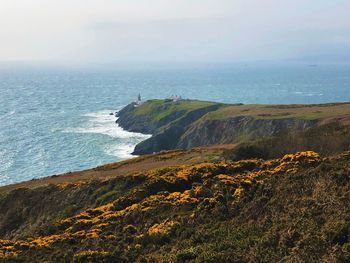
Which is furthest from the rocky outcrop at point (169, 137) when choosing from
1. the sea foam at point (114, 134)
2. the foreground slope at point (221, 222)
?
the foreground slope at point (221, 222)

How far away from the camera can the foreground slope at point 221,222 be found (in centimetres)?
1897

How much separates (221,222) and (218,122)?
111 meters

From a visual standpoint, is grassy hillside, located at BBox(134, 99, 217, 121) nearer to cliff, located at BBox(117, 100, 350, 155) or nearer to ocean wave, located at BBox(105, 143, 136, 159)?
cliff, located at BBox(117, 100, 350, 155)

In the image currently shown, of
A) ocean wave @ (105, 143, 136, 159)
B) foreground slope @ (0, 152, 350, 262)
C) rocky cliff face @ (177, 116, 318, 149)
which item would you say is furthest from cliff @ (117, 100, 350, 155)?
foreground slope @ (0, 152, 350, 262)

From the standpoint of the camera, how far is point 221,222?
24.4m

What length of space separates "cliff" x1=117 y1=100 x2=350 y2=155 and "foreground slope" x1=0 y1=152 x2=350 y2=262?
179ft

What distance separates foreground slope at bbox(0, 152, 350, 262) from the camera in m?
19.0

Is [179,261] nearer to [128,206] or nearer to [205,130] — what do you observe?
[128,206]

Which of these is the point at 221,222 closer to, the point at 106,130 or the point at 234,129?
the point at 234,129

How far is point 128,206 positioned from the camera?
33.2m

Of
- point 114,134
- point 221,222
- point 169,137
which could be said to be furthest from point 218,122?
point 221,222

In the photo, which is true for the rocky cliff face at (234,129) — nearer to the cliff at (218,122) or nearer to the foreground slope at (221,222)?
the cliff at (218,122)

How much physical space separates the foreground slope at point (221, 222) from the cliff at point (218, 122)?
179 feet

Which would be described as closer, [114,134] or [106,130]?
[114,134]
